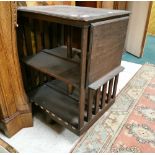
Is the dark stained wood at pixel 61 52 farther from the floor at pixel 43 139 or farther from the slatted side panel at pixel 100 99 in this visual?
the floor at pixel 43 139

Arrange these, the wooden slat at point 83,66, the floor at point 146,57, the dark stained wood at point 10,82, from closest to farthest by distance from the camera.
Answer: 1. the wooden slat at point 83,66
2. the dark stained wood at point 10,82
3. the floor at point 146,57

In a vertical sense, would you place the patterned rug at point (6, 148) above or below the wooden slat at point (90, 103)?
below

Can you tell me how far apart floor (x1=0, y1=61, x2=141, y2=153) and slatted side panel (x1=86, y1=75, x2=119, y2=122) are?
0.80ft

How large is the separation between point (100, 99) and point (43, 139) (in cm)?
60

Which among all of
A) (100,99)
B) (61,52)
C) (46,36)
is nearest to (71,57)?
(61,52)

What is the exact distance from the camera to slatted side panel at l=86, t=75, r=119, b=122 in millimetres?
1316

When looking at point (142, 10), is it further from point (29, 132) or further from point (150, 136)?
point (29, 132)

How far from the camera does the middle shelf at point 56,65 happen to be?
3.84ft

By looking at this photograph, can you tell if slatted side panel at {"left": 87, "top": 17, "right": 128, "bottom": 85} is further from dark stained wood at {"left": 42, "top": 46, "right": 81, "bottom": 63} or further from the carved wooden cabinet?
dark stained wood at {"left": 42, "top": 46, "right": 81, "bottom": 63}

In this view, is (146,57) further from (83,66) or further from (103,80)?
(83,66)

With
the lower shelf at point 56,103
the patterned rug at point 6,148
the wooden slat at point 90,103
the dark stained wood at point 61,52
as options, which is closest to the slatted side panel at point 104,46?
the wooden slat at point 90,103

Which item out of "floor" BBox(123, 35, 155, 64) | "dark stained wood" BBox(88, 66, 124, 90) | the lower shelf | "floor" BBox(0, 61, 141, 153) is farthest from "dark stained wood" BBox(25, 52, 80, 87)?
"floor" BBox(123, 35, 155, 64)

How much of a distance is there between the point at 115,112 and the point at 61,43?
840 millimetres

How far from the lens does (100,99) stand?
160 cm
